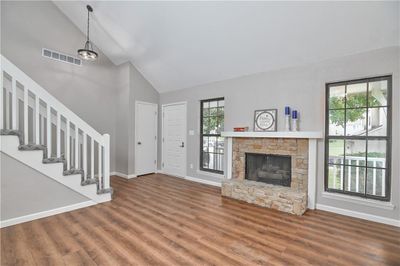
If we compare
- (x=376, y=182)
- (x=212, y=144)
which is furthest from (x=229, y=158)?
(x=376, y=182)

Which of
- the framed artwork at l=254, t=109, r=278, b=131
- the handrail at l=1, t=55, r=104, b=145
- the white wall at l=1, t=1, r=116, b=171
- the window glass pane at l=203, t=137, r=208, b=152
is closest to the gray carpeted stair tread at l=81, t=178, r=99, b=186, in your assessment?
the handrail at l=1, t=55, r=104, b=145

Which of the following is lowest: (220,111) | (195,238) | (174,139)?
(195,238)

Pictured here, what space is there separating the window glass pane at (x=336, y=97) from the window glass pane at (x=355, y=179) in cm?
103

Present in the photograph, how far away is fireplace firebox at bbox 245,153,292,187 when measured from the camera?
3631mm

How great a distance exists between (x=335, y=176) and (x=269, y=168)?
3.57 ft

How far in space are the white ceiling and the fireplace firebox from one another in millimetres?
1769

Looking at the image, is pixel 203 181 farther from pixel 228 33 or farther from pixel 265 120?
pixel 228 33

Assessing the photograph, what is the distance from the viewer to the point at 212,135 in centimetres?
487

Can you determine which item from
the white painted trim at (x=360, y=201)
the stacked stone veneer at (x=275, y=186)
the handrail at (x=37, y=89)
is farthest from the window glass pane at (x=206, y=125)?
the white painted trim at (x=360, y=201)

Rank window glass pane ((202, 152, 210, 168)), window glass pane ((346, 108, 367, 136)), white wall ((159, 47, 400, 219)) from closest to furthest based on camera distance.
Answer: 1. white wall ((159, 47, 400, 219))
2. window glass pane ((346, 108, 367, 136))
3. window glass pane ((202, 152, 210, 168))

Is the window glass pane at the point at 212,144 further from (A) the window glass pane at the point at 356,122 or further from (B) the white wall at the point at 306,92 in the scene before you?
(A) the window glass pane at the point at 356,122

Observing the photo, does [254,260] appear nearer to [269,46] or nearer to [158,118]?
[269,46]

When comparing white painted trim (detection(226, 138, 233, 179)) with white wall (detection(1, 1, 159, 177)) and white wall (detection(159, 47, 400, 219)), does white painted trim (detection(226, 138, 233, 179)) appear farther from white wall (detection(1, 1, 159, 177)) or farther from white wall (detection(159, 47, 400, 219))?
white wall (detection(1, 1, 159, 177))

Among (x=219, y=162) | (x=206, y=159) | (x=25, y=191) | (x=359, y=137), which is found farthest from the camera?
(x=206, y=159)
